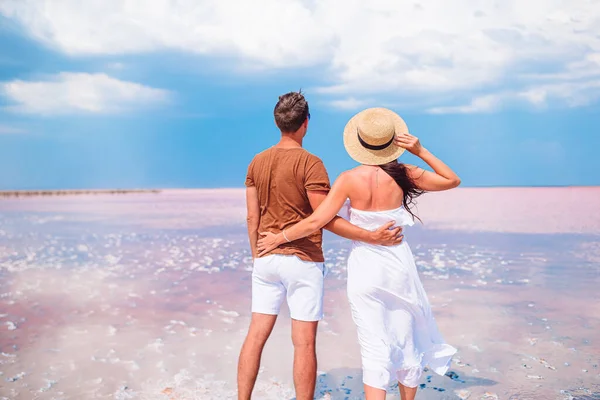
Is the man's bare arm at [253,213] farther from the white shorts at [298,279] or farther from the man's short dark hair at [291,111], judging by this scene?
the man's short dark hair at [291,111]

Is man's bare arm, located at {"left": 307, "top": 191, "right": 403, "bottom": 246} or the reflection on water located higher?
man's bare arm, located at {"left": 307, "top": 191, "right": 403, "bottom": 246}

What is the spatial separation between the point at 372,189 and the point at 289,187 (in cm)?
51

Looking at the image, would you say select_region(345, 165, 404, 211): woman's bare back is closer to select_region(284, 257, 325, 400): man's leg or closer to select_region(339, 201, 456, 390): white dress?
select_region(339, 201, 456, 390): white dress

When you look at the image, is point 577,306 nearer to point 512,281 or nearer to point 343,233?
point 512,281

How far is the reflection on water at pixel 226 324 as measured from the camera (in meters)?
4.48

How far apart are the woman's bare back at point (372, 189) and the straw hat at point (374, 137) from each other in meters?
0.06

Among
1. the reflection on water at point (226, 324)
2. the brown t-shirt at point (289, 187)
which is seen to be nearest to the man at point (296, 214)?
the brown t-shirt at point (289, 187)

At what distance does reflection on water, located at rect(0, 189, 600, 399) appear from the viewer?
4484 millimetres

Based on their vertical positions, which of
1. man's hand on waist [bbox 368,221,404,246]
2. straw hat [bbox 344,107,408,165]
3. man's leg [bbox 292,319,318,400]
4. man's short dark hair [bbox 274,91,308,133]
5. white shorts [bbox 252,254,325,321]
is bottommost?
man's leg [bbox 292,319,318,400]

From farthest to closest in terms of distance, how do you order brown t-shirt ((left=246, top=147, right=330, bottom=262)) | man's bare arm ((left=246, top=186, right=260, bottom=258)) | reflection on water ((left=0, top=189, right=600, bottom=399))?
1. reflection on water ((left=0, top=189, right=600, bottom=399))
2. man's bare arm ((left=246, top=186, right=260, bottom=258))
3. brown t-shirt ((left=246, top=147, right=330, bottom=262))

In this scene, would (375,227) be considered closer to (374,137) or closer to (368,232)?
(368,232)

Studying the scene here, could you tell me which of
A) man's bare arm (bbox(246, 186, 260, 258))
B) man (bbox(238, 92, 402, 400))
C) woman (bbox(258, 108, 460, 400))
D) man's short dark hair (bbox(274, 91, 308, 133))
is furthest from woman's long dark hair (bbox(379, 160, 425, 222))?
man's bare arm (bbox(246, 186, 260, 258))

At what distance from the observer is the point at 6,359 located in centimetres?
512

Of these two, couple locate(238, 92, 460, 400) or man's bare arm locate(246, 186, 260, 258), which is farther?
man's bare arm locate(246, 186, 260, 258)
